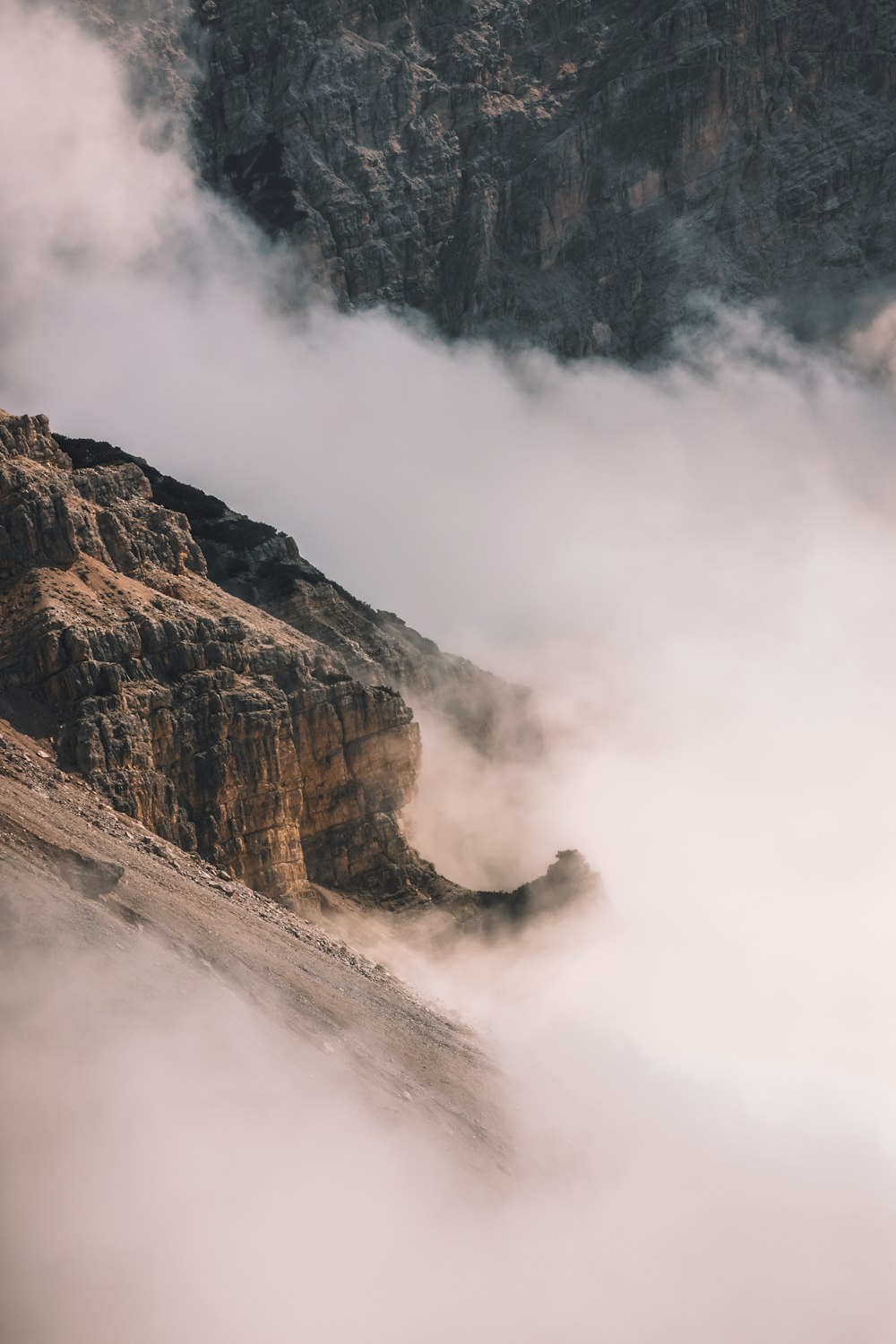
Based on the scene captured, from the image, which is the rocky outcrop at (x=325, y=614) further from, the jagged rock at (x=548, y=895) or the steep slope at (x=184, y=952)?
the steep slope at (x=184, y=952)

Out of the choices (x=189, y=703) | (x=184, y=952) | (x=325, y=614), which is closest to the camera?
(x=184, y=952)

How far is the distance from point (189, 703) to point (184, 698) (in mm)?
437

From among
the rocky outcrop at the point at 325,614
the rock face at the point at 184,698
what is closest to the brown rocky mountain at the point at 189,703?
the rock face at the point at 184,698

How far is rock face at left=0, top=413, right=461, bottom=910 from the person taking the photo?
89.0 metres

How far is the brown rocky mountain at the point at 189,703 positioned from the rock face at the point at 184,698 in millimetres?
112

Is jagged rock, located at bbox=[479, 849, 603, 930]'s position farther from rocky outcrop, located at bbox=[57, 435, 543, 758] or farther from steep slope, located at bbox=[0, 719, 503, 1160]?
steep slope, located at bbox=[0, 719, 503, 1160]

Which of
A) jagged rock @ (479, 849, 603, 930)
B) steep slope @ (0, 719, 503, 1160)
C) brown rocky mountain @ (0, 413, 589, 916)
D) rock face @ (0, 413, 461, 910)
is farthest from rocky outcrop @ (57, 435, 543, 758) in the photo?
steep slope @ (0, 719, 503, 1160)

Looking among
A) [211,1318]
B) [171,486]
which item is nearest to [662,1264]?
[211,1318]

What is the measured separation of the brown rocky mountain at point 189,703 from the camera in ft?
292

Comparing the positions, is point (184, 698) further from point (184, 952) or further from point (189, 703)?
point (184, 952)

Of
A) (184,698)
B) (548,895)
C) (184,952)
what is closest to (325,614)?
(548,895)

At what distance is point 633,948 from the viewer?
12231 centimetres

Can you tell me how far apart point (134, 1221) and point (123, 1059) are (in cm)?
690

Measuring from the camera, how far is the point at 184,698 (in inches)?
3757
